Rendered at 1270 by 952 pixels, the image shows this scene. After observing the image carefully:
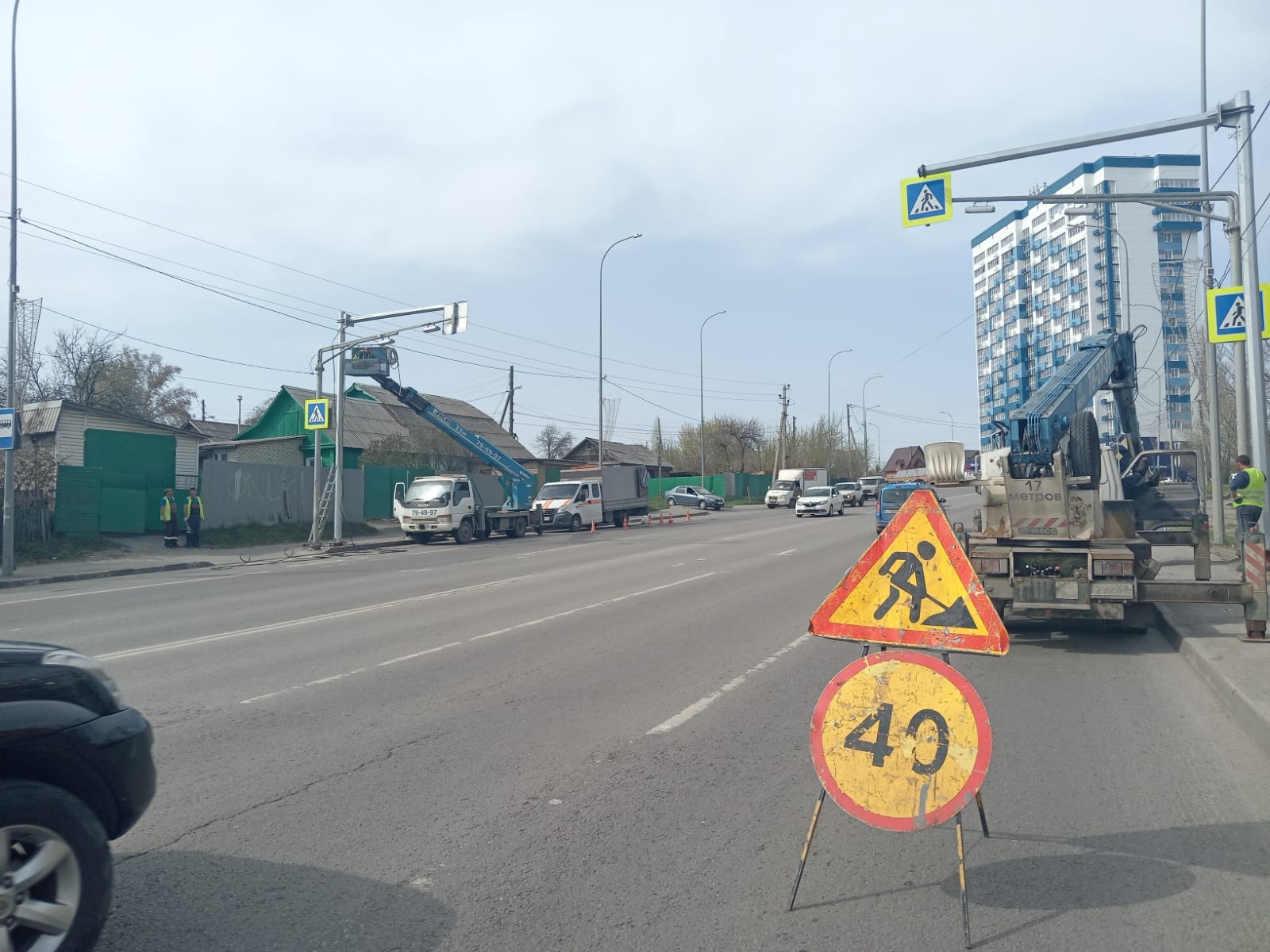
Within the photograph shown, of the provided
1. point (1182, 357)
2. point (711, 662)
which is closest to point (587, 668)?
point (711, 662)

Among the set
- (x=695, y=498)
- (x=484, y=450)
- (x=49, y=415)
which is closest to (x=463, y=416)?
(x=695, y=498)

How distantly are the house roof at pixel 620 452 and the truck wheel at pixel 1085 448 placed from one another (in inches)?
2731

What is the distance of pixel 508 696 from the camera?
7.82 metres

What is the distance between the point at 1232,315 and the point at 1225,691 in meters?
7.49

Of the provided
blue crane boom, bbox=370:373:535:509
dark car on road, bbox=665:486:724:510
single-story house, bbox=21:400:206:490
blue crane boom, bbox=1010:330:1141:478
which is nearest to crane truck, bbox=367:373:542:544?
blue crane boom, bbox=370:373:535:509

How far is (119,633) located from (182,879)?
341 inches

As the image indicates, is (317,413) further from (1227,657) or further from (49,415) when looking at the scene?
(1227,657)

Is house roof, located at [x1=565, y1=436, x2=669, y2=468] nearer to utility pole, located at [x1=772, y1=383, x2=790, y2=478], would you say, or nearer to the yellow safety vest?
utility pole, located at [x1=772, y1=383, x2=790, y2=478]

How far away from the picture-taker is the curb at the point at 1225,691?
6270 millimetres

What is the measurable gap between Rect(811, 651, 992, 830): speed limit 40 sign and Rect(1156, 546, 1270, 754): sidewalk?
11.0ft

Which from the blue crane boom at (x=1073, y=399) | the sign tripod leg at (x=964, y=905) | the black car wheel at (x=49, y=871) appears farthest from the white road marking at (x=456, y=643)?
the blue crane boom at (x=1073, y=399)

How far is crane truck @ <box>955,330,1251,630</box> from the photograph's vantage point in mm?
9562

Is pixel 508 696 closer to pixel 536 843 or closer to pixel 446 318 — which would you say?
pixel 536 843

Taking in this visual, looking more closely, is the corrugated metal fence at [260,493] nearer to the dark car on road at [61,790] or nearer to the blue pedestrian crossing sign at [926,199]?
the blue pedestrian crossing sign at [926,199]
